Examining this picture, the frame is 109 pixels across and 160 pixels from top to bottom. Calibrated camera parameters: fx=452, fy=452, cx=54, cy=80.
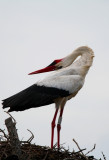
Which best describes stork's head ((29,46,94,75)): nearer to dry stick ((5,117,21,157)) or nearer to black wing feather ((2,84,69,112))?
black wing feather ((2,84,69,112))

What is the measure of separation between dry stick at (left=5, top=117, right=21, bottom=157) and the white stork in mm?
1797

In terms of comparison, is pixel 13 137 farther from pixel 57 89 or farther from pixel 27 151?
pixel 57 89

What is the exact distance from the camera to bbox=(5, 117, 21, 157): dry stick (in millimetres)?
7578

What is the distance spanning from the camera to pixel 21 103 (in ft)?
31.8

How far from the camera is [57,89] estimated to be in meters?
10.2

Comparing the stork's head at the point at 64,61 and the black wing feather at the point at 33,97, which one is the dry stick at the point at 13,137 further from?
the stork's head at the point at 64,61

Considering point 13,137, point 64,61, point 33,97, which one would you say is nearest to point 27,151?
point 13,137

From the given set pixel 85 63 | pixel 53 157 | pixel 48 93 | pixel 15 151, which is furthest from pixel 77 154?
pixel 85 63

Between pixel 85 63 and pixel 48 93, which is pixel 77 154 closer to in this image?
pixel 48 93

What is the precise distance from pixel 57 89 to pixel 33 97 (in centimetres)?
61

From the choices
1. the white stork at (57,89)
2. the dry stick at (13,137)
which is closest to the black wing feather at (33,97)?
the white stork at (57,89)

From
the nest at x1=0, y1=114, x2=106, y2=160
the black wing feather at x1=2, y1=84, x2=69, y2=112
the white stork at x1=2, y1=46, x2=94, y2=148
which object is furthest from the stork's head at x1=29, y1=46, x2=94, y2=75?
the nest at x1=0, y1=114, x2=106, y2=160

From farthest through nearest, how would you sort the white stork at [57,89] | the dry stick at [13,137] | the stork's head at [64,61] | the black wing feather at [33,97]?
1. the stork's head at [64,61]
2. the white stork at [57,89]
3. the black wing feather at [33,97]
4. the dry stick at [13,137]

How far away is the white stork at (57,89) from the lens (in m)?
9.81
